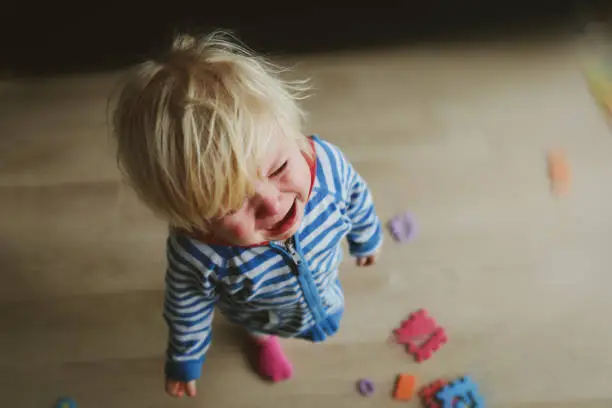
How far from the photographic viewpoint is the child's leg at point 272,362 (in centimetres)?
104

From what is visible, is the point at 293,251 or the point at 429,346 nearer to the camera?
the point at 293,251

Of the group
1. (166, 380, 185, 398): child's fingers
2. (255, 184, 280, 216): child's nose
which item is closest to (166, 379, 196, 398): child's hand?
(166, 380, 185, 398): child's fingers

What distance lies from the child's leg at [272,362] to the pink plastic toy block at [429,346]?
0.70 feet

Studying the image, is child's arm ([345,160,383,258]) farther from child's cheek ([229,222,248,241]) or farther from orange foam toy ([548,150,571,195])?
orange foam toy ([548,150,571,195])

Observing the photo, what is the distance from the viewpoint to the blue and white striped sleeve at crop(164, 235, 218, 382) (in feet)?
2.27

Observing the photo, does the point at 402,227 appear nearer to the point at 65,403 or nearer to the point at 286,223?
the point at 286,223

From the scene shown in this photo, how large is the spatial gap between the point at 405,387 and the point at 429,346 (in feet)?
0.27

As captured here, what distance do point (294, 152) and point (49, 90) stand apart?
0.89 metres

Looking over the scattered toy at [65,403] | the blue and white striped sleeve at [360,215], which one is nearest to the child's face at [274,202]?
the blue and white striped sleeve at [360,215]

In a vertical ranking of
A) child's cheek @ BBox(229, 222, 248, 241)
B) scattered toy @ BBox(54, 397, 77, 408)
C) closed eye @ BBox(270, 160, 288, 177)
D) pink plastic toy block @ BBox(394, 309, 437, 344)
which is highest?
closed eye @ BBox(270, 160, 288, 177)

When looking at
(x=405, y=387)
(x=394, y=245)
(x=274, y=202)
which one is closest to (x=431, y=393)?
(x=405, y=387)

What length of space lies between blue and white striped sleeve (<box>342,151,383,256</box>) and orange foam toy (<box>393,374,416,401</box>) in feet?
0.87

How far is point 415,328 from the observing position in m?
1.07

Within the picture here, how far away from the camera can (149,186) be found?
1.82 ft
